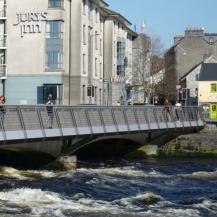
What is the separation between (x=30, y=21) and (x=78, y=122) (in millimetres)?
36413

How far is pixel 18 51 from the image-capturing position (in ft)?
226

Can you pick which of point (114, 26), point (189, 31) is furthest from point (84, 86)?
point (189, 31)

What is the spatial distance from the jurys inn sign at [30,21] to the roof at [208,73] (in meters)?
28.1

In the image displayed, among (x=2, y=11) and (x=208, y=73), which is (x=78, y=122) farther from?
(x=208, y=73)

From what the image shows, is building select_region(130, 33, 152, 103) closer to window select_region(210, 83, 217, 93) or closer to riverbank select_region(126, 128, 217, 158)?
window select_region(210, 83, 217, 93)

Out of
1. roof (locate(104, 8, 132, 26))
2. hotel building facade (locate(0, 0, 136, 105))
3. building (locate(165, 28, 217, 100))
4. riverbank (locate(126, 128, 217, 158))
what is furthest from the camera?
building (locate(165, 28, 217, 100))

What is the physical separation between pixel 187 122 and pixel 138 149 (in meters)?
5.80

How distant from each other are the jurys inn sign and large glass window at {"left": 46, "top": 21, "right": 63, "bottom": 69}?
1060 mm

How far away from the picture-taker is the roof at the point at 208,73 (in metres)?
87.1

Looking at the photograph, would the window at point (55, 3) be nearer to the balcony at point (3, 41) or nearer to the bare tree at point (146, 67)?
the balcony at point (3, 41)

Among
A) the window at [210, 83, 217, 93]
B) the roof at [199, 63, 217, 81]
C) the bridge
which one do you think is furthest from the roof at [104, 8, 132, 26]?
the bridge

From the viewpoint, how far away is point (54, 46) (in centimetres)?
6756

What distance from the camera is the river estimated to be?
21688mm

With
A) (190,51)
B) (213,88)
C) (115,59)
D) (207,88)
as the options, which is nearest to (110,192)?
(207,88)
